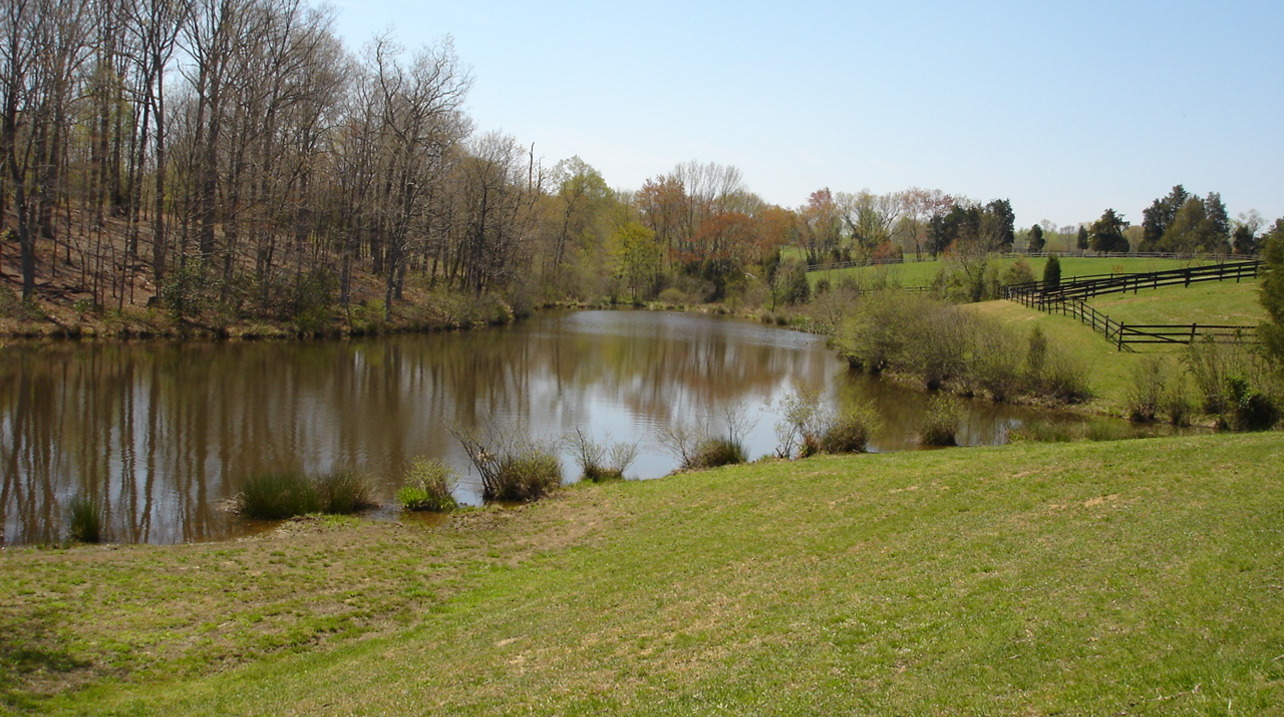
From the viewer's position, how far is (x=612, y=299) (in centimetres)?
8981

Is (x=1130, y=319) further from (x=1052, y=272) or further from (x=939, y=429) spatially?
(x=1052, y=272)

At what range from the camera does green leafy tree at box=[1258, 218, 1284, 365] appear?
81.9ft

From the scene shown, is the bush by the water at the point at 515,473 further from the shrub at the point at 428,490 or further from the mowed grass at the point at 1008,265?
the mowed grass at the point at 1008,265

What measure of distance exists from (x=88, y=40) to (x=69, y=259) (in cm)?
1219

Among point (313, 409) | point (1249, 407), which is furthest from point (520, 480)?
point (1249, 407)

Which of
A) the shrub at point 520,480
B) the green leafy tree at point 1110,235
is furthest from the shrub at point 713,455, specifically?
the green leafy tree at point 1110,235

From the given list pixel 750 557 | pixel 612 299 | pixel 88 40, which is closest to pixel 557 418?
pixel 750 557

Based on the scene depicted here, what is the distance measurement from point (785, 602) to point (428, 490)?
10.2m

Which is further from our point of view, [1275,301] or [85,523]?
[1275,301]

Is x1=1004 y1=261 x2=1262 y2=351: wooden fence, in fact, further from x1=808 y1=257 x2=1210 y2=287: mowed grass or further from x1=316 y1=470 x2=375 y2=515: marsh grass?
x1=316 y1=470 x2=375 y2=515: marsh grass

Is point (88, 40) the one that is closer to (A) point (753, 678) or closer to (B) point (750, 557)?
(B) point (750, 557)

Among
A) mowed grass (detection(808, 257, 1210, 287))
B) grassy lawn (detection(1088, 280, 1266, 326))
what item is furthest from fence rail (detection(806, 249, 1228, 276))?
grassy lawn (detection(1088, 280, 1266, 326))

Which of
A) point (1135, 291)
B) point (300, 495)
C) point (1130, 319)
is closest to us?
point (300, 495)

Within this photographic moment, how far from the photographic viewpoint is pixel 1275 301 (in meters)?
25.2
